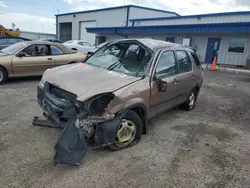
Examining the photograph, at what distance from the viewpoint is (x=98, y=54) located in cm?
436

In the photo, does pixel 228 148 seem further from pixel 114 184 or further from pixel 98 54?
pixel 98 54

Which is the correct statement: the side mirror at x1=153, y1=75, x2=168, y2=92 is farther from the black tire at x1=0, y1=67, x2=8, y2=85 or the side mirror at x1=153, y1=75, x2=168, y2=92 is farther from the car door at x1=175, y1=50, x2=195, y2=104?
the black tire at x1=0, y1=67, x2=8, y2=85

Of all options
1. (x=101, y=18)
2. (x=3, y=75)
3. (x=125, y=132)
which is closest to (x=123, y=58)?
(x=125, y=132)

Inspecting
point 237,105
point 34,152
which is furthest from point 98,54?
point 237,105

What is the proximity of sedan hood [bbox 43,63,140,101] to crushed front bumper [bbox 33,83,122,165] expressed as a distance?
261 mm

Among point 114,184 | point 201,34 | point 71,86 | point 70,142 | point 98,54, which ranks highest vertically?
point 201,34

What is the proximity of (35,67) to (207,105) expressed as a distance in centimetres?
592

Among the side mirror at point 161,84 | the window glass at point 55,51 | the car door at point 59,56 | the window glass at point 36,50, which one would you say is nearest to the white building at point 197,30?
the car door at point 59,56

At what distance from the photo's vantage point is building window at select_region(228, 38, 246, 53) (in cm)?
1505

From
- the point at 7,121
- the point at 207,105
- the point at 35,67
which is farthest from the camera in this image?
the point at 35,67

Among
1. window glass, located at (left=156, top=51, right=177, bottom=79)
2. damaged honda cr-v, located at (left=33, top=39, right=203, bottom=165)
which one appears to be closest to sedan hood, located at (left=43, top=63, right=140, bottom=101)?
damaged honda cr-v, located at (left=33, top=39, right=203, bottom=165)

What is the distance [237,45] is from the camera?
15.4 meters

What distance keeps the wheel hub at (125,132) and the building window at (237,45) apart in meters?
15.2

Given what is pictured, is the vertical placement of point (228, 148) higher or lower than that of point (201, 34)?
lower
